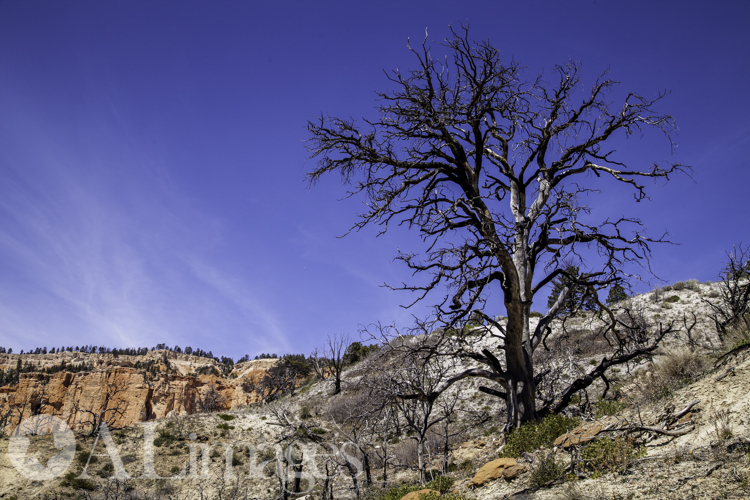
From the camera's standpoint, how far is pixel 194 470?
2252cm

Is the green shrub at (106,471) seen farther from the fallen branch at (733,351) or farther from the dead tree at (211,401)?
the fallen branch at (733,351)

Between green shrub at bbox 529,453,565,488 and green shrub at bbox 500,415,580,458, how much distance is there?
1170 millimetres

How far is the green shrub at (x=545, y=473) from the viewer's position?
216 inches

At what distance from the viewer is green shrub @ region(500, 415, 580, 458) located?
277 inches

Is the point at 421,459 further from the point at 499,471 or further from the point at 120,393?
the point at 120,393

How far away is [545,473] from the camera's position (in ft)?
18.3

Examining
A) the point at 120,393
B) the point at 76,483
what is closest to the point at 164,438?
the point at 76,483

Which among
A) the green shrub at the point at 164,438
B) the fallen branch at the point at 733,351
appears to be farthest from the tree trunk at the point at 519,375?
the green shrub at the point at 164,438

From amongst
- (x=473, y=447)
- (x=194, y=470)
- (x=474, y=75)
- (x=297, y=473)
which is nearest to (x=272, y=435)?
(x=194, y=470)

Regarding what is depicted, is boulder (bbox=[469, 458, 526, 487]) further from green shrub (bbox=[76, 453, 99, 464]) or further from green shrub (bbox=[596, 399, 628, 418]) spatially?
green shrub (bbox=[76, 453, 99, 464])

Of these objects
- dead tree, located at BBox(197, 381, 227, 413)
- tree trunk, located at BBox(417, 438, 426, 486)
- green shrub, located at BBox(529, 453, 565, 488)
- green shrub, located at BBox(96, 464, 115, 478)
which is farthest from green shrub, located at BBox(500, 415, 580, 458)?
dead tree, located at BBox(197, 381, 227, 413)

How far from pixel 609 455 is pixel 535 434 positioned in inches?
78.9

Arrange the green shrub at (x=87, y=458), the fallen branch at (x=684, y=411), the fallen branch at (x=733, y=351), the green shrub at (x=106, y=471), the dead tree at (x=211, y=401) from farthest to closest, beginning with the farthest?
the dead tree at (x=211, y=401)
the green shrub at (x=87, y=458)
the green shrub at (x=106, y=471)
the fallen branch at (x=733, y=351)
the fallen branch at (x=684, y=411)

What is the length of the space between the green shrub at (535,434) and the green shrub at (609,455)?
117 centimetres
